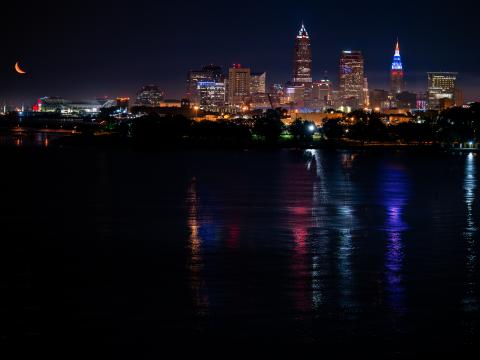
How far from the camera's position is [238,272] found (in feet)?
46.3

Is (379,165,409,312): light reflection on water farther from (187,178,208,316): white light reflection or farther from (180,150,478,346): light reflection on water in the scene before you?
(187,178,208,316): white light reflection

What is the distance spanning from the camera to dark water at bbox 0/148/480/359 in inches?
407

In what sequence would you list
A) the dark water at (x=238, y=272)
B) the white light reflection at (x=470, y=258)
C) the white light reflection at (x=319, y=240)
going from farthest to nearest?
1. the white light reflection at (x=319, y=240)
2. the white light reflection at (x=470, y=258)
3. the dark water at (x=238, y=272)

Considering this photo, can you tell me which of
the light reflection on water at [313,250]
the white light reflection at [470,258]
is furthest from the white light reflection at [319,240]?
the white light reflection at [470,258]

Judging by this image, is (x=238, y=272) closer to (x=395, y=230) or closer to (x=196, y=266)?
(x=196, y=266)

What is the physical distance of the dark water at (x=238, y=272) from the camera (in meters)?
10.3

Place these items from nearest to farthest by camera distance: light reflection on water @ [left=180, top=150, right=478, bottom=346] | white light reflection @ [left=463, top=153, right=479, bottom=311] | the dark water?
the dark water, light reflection on water @ [left=180, top=150, right=478, bottom=346], white light reflection @ [left=463, top=153, right=479, bottom=311]

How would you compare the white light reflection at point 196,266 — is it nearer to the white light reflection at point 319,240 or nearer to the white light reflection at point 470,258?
the white light reflection at point 319,240

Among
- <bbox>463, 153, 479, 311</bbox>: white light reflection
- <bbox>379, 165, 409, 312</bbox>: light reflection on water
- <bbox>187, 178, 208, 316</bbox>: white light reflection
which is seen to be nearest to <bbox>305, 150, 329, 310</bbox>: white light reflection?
<bbox>379, 165, 409, 312</bbox>: light reflection on water

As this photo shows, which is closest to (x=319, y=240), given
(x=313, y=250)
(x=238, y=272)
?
(x=313, y=250)

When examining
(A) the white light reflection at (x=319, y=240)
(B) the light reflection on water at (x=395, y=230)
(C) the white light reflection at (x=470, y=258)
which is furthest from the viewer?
(B) the light reflection on water at (x=395, y=230)

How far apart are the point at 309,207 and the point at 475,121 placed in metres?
76.3

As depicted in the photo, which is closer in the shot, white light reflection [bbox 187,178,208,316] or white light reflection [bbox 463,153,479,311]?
white light reflection [bbox 187,178,208,316]

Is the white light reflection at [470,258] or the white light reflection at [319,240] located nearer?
the white light reflection at [470,258]
